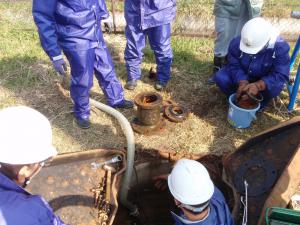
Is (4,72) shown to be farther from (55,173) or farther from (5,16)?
(55,173)

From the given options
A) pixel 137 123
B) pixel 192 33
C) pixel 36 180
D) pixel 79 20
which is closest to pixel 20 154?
pixel 36 180

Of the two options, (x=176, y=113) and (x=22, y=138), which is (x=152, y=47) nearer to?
(x=176, y=113)

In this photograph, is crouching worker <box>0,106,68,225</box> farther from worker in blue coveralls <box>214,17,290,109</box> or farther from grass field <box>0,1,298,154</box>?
worker in blue coveralls <box>214,17,290,109</box>

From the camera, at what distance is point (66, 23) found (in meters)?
3.38

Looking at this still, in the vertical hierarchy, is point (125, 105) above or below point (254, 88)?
below

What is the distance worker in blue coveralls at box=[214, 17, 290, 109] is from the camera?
12.0 feet

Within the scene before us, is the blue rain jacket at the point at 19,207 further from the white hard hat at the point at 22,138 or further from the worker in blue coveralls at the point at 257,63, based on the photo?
the worker in blue coveralls at the point at 257,63

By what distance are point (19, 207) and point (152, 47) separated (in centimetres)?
315

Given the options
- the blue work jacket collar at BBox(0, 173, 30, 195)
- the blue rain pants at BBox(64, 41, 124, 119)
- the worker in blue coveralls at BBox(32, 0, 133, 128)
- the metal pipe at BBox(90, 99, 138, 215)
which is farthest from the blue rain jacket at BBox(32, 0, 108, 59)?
the blue work jacket collar at BBox(0, 173, 30, 195)

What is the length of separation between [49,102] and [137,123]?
1.32 m

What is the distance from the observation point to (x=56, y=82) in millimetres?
4855

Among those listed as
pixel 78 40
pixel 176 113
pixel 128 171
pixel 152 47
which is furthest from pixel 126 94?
pixel 128 171

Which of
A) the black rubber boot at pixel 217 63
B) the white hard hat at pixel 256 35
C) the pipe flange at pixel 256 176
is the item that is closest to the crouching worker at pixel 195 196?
the pipe flange at pixel 256 176

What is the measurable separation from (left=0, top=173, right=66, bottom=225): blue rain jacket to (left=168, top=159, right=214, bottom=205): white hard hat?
3.29 ft
